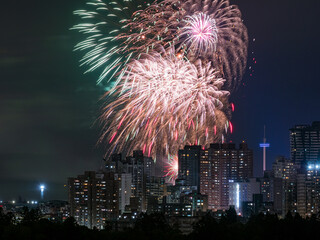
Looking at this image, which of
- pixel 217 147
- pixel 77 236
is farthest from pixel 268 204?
pixel 77 236

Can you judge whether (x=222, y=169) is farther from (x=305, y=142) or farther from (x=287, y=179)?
(x=305, y=142)

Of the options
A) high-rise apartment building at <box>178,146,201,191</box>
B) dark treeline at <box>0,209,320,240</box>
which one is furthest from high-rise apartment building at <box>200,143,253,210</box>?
dark treeline at <box>0,209,320,240</box>

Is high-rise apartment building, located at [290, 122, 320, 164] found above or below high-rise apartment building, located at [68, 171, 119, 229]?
above

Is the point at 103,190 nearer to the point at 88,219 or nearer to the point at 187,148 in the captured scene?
the point at 88,219

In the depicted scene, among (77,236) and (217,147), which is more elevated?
(217,147)

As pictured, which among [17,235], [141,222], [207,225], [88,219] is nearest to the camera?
[17,235]

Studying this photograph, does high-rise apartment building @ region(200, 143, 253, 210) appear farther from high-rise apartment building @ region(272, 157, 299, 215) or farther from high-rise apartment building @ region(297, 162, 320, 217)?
high-rise apartment building @ region(297, 162, 320, 217)
